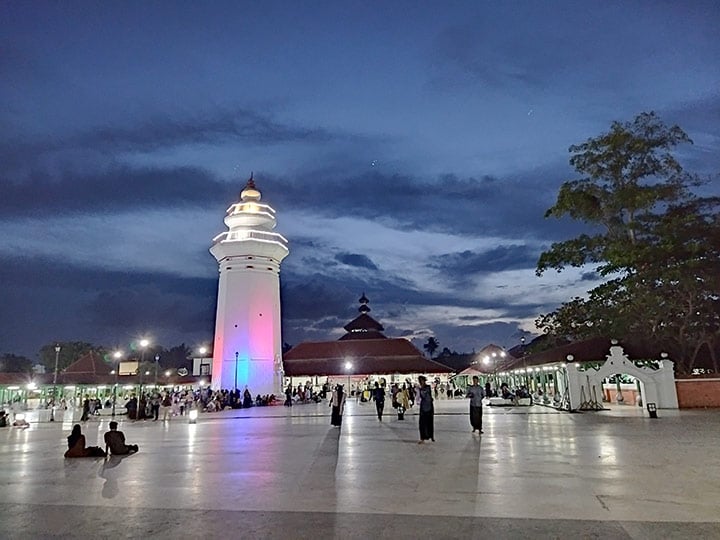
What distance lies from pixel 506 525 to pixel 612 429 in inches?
422

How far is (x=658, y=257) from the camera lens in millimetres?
25922

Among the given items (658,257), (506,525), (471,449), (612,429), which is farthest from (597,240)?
(506,525)

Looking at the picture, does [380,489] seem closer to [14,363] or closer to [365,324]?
[365,324]

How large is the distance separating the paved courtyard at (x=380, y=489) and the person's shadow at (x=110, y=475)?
0.12 feet

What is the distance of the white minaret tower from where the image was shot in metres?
40.7

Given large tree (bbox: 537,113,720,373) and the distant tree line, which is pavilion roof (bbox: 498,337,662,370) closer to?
large tree (bbox: 537,113,720,373)

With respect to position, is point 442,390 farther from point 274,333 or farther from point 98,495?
point 98,495

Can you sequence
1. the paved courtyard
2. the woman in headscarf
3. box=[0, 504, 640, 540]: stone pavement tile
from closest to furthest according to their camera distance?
box=[0, 504, 640, 540]: stone pavement tile → the paved courtyard → the woman in headscarf

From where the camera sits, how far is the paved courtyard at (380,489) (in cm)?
508

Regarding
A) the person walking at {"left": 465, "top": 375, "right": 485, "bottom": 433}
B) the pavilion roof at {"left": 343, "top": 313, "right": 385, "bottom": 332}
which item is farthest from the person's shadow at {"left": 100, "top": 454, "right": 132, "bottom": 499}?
the pavilion roof at {"left": 343, "top": 313, "right": 385, "bottom": 332}

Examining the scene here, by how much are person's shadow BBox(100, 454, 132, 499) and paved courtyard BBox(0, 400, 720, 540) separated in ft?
0.12

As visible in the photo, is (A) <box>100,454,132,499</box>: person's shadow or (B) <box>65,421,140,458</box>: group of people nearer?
(A) <box>100,454,132,499</box>: person's shadow

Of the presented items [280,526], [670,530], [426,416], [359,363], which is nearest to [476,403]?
[426,416]

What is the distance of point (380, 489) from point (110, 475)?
4357mm
